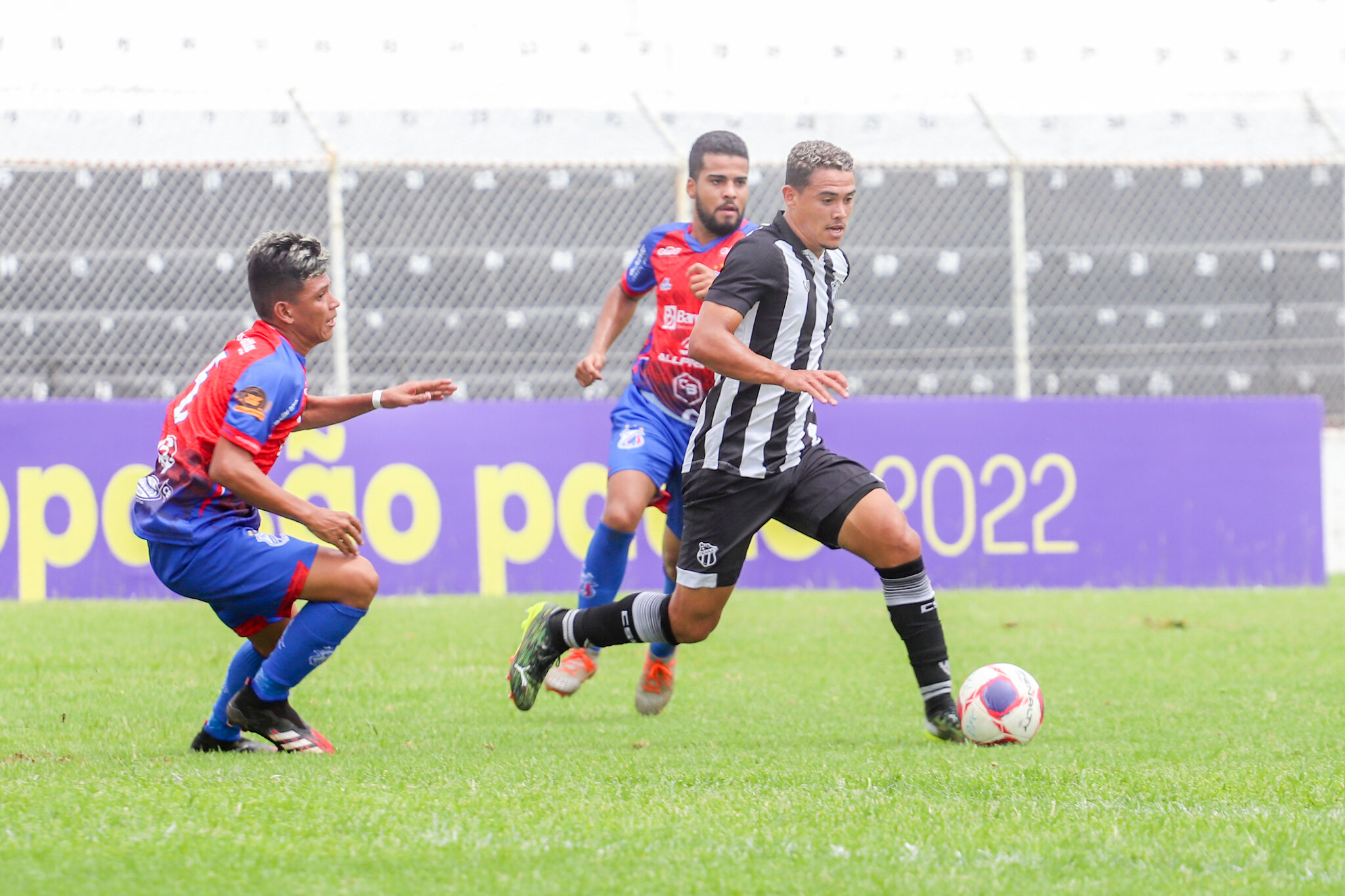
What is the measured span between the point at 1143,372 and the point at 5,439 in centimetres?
810

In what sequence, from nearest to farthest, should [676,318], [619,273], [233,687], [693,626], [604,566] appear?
1. [233,687]
2. [693,626]
3. [604,566]
4. [676,318]
5. [619,273]

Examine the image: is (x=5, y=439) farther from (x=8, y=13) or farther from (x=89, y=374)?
(x=8, y=13)

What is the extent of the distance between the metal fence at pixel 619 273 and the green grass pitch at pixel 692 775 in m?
3.19

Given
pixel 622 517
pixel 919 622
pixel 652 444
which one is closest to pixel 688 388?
pixel 652 444

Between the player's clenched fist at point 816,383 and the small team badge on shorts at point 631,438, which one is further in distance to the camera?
the small team badge on shorts at point 631,438

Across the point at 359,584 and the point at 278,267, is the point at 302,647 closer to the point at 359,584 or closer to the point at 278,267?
the point at 359,584

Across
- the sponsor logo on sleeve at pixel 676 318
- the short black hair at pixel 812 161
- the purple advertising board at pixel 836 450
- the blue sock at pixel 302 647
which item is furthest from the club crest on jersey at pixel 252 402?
the purple advertising board at pixel 836 450

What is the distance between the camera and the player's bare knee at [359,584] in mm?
4391

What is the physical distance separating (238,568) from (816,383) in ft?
5.82

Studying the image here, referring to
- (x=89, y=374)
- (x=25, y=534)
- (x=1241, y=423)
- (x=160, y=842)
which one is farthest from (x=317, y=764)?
(x=1241, y=423)

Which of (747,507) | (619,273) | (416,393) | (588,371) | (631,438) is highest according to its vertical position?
(619,273)

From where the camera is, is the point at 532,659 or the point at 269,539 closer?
the point at 269,539

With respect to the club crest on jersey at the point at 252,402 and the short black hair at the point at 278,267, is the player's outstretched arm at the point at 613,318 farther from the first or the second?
the club crest on jersey at the point at 252,402

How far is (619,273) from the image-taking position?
425 inches
